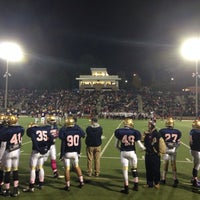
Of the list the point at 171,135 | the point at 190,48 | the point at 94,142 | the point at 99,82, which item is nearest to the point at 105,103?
the point at 99,82

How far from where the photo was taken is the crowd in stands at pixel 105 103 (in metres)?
43.6

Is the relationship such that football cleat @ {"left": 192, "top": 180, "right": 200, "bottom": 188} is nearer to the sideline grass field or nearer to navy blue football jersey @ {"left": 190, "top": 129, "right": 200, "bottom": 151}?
the sideline grass field

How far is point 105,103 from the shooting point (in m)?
49.2

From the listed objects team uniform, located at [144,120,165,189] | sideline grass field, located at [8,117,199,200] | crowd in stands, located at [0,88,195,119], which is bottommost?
sideline grass field, located at [8,117,199,200]

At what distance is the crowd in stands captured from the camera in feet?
143

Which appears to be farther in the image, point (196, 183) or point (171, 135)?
point (171, 135)

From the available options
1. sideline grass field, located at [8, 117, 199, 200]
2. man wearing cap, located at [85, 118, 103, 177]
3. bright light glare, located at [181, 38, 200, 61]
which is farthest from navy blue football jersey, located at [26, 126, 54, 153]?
bright light glare, located at [181, 38, 200, 61]

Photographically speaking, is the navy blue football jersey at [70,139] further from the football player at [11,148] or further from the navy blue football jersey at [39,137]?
the football player at [11,148]

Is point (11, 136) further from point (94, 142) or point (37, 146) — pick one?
point (94, 142)

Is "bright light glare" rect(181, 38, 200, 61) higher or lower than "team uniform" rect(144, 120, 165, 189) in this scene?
higher

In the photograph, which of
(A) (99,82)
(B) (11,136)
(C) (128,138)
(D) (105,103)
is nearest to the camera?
(B) (11,136)

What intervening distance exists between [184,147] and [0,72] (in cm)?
6714

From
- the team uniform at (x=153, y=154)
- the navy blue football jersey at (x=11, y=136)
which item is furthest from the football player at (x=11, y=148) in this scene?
the team uniform at (x=153, y=154)

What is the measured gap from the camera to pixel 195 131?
815 centimetres
